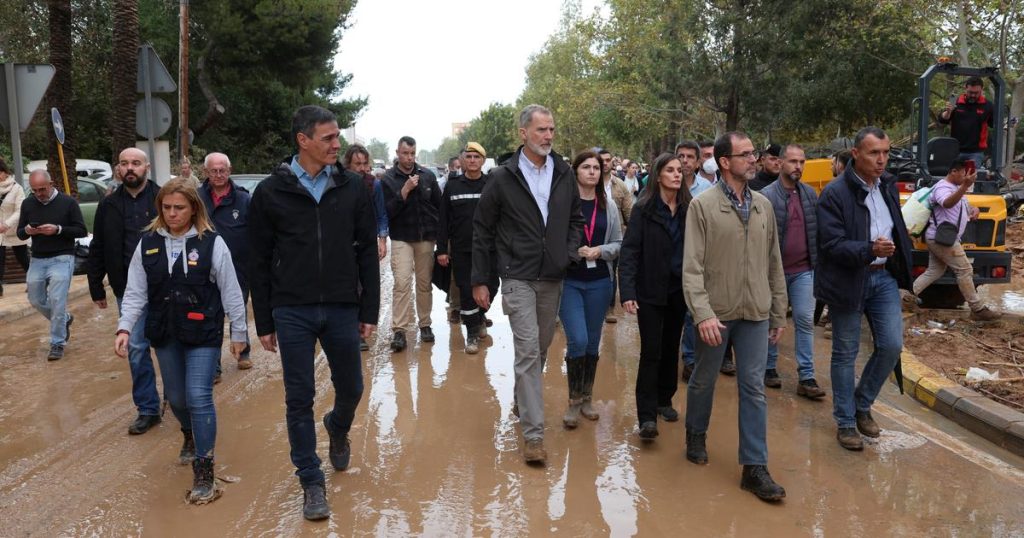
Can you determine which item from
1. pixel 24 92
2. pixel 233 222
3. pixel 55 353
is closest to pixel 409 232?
pixel 233 222

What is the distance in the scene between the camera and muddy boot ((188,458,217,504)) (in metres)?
4.22

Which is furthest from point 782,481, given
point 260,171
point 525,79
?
point 525,79

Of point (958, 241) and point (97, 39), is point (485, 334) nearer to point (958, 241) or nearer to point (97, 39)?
point (958, 241)

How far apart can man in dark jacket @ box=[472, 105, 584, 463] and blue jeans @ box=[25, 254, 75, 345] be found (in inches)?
179

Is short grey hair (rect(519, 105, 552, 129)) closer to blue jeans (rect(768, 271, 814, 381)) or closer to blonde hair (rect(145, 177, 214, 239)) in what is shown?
blonde hair (rect(145, 177, 214, 239))

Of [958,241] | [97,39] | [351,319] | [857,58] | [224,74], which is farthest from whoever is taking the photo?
[97,39]

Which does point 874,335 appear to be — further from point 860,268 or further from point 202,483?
point 202,483

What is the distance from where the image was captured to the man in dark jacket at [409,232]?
306 inches

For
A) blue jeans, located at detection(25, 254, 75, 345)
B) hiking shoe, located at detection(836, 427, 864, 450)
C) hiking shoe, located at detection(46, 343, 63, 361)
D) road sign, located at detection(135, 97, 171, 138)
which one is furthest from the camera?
road sign, located at detection(135, 97, 171, 138)

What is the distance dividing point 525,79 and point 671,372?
3061 inches

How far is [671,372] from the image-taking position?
5.49 metres

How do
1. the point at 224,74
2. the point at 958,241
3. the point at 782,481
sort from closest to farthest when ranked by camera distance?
the point at 782,481 < the point at 958,241 < the point at 224,74

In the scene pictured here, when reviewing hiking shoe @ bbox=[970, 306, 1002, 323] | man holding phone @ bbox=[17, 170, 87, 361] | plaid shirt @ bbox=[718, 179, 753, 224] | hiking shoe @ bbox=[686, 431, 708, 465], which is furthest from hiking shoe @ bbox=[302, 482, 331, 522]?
hiking shoe @ bbox=[970, 306, 1002, 323]

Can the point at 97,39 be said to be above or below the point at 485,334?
above
